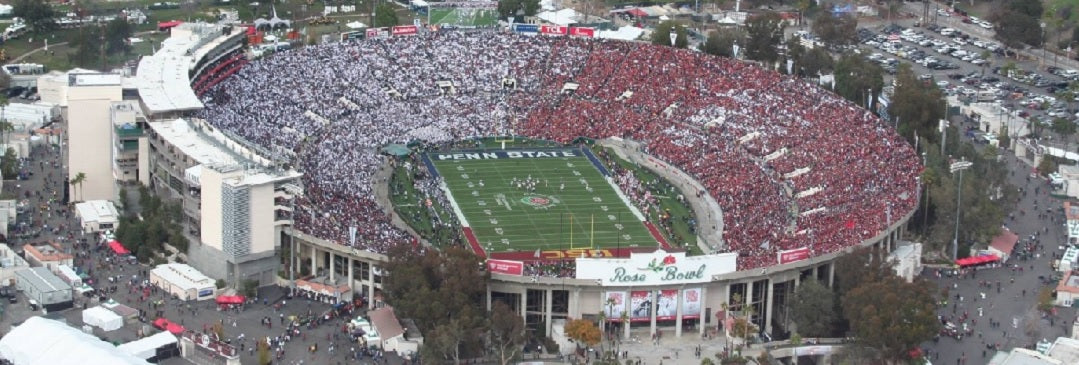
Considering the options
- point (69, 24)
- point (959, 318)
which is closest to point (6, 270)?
point (959, 318)

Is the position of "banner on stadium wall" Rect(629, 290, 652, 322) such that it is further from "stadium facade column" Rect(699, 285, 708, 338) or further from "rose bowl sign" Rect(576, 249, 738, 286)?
"stadium facade column" Rect(699, 285, 708, 338)

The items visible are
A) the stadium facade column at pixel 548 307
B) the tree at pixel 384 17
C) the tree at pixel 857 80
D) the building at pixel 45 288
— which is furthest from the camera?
the tree at pixel 384 17

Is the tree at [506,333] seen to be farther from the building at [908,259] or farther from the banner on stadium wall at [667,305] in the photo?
the building at [908,259]

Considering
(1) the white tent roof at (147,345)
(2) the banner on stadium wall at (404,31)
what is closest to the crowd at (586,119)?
(2) the banner on stadium wall at (404,31)

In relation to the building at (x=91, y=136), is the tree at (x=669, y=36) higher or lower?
higher

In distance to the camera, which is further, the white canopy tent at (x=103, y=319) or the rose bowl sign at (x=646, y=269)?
the white canopy tent at (x=103, y=319)

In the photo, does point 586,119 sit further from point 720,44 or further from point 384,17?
point 384,17
